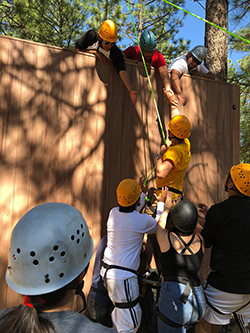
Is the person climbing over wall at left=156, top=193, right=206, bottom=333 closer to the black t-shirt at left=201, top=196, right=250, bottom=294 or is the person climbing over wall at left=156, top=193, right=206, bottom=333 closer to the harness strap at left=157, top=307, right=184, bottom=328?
the harness strap at left=157, top=307, right=184, bottom=328

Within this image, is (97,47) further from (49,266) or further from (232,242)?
(49,266)

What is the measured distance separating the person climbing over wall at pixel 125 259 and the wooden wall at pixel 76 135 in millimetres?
1002

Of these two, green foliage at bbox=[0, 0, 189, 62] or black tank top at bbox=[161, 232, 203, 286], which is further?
green foliage at bbox=[0, 0, 189, 62]

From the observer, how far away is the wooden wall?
12.8 ft

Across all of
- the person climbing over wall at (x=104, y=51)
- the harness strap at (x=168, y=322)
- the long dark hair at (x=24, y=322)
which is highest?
the person climbing over wall at (x=104, y=51)

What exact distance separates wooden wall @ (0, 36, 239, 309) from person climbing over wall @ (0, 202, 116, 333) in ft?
8.66

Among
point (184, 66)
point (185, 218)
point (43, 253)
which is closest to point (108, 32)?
point (184, 66)

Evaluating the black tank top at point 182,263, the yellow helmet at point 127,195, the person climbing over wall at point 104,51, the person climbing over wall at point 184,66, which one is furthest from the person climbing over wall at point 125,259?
the person climbing over wall at point 184,66

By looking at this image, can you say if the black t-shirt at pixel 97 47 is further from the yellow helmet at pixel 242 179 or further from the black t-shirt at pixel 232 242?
the black t-shirt at pixel 232 242

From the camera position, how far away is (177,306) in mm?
2869

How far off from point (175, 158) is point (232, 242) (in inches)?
49.1

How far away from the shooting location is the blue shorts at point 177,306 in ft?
9.41

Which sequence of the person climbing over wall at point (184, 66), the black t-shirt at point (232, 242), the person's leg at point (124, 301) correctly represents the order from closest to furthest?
A: the black t-shirt at point (232, 242)
the person's leg at point (124, 301)
the person climbing over wall at point (184, 66)

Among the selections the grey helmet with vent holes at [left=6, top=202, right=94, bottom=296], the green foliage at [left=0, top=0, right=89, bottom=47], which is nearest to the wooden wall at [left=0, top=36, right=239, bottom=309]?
the grey helmet with vent holes at [left=6, top=202, right=94, bottom=296]
